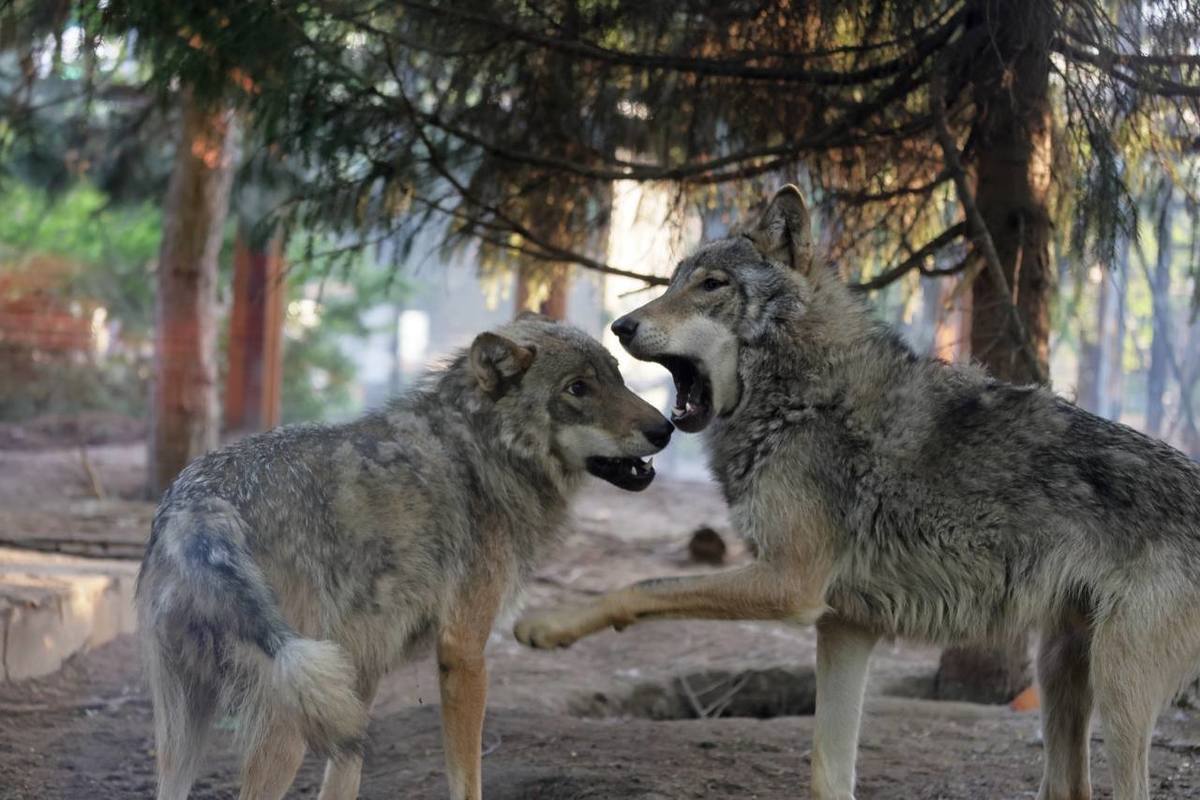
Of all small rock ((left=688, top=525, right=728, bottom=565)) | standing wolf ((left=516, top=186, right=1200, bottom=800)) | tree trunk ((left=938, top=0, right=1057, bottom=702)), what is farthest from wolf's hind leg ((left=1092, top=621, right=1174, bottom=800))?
small rock ((left=688, top=525, right=728, bottom=565))

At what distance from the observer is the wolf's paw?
12.6 feet

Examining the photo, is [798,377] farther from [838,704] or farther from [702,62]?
[702,62]

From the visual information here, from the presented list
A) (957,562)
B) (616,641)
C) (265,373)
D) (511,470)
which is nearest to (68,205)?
(265,373)

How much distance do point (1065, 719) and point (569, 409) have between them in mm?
2152

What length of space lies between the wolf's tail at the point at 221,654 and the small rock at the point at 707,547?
22.6 ft

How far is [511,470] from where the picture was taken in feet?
15.1

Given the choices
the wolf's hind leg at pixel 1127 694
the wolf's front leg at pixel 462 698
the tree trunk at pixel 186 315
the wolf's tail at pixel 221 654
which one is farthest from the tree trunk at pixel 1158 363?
the wolf's tail at pixel 221 654

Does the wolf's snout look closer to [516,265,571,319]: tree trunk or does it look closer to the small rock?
[516,265,571,319]: tree trunk

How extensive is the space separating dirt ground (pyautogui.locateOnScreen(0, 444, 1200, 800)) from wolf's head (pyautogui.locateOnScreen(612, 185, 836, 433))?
96 cm

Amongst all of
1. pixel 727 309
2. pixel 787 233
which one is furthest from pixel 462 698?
pixel 787 233

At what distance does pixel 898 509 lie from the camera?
13.3 ft

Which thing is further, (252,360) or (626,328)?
(252,360)

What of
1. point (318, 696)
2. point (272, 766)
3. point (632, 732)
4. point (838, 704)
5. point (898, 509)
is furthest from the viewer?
point (632, 732)

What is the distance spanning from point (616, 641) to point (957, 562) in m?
4.39
